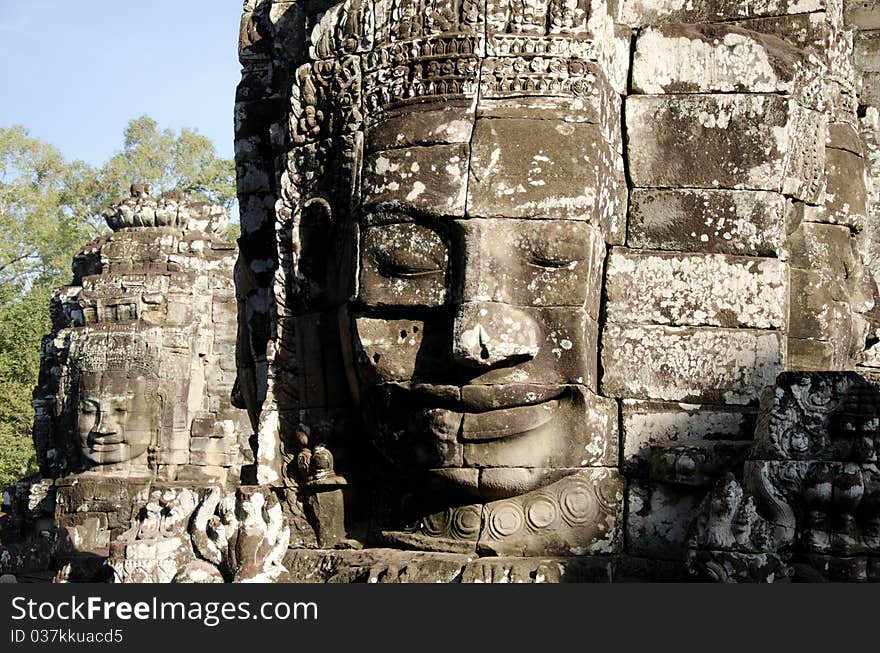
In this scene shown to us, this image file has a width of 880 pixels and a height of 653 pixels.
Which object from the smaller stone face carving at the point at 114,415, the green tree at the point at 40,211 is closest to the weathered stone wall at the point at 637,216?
the smaller stone face carving at the point at 114,415

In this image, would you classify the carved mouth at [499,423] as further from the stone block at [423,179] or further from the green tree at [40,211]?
the green tree at [40,211]

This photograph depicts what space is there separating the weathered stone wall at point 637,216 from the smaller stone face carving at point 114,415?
10823 mm

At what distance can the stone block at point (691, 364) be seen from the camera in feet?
20.2

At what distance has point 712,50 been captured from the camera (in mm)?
6359

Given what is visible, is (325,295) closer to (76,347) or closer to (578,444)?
(578,444)

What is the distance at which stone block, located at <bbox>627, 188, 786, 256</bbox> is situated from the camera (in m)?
6.21

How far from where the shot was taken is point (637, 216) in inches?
250

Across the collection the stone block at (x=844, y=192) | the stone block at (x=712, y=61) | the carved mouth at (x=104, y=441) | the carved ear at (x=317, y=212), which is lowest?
the carved mouth at (x=104, y=441)

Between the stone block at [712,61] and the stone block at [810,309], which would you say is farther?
the stone block at [810,309]

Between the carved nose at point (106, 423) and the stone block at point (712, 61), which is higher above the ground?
the stone block at point (712, 61)

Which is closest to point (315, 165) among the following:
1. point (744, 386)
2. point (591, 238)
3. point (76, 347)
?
point (591, 238)

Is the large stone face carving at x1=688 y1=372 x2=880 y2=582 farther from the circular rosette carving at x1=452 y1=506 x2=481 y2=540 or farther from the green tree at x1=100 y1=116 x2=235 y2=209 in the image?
the green tree at x1=100 y1=116 x2=235 y2=209

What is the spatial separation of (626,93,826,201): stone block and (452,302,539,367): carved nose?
3.53 ft

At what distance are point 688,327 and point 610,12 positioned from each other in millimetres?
1536
